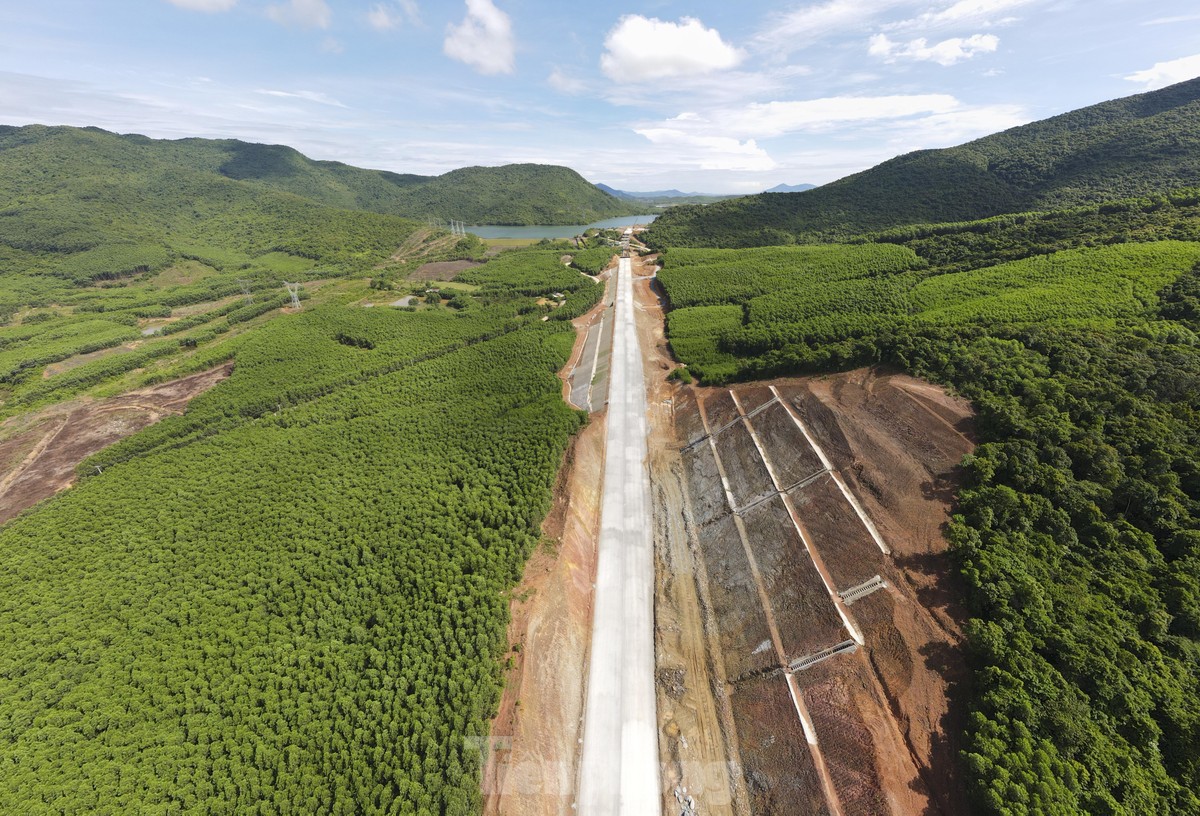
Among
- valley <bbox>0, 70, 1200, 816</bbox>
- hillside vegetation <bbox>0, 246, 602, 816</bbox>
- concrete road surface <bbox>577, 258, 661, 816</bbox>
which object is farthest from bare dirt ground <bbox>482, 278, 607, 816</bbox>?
hillside vegetation <bbox>0, 246, 602, 816</bbox>

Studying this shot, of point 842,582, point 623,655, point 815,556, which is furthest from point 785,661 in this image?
point 623,655

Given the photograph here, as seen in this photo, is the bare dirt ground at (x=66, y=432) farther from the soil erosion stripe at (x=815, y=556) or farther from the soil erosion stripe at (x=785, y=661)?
the soil erosion stripe at (x=815, y=556)

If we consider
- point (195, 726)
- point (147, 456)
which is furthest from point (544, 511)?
point (147, 456)

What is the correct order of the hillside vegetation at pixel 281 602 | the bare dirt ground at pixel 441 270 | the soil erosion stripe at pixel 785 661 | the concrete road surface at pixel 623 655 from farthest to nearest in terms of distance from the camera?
the bare dirt ground at pixel 441 270 < the concrete road surface at pixel 623 655 < the soil erosion stripe at pixel 785 661 < the hillside vegetation at pixel 281 602

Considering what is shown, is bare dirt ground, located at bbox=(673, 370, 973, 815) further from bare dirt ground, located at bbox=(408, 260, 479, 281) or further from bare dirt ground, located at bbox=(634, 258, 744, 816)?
bare dirt ground, located at bbox=(408, 260, 479, 281)

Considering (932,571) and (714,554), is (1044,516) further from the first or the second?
(714,554)

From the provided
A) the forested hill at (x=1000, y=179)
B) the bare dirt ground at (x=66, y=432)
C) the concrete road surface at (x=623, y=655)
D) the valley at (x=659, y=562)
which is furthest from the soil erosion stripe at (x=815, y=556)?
the forested hill at (x=1000, y=179)
